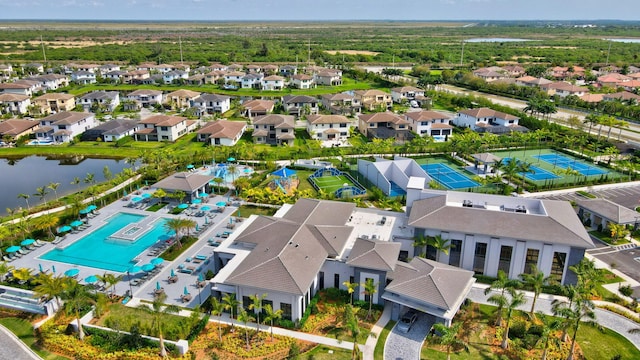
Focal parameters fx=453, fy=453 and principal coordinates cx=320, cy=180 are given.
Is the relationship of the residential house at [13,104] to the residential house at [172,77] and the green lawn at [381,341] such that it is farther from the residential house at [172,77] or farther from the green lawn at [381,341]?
the green lawn at [381,341]


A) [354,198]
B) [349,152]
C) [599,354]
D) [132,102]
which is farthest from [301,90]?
[599,354]

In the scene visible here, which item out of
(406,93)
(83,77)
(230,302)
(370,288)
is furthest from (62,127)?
(406,93)

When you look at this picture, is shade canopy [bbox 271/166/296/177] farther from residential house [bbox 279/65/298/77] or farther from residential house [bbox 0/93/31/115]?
residential house [bbox 279/65/298/77]

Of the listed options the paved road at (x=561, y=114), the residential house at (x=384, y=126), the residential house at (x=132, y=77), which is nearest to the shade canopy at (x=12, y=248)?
the residential house at (x=384, y=126)

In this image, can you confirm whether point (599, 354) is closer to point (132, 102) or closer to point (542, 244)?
point (542, 244)

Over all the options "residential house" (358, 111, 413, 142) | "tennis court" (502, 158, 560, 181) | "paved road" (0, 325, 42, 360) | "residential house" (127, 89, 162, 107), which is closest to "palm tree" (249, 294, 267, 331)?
"paved road" (0, 325, 42, 360)
